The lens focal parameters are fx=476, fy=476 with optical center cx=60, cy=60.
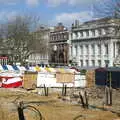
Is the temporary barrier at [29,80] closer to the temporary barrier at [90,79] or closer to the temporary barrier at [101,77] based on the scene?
the temporary barrier at [90,79]

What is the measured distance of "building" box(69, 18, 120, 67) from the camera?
124125 millimetres

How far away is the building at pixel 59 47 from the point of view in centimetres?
15138

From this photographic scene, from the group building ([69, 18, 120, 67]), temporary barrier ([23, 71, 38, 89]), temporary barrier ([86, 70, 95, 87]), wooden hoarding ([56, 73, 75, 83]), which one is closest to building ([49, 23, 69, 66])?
building ([69, 18, 120, 67])

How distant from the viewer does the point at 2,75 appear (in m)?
53.7

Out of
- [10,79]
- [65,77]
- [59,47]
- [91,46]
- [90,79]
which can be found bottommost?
[90,79]

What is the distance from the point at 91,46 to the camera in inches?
5379

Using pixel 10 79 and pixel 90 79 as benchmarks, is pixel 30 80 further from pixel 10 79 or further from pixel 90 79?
pixel 90 79

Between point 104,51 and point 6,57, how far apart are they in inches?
1205

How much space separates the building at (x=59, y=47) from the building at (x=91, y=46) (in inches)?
148

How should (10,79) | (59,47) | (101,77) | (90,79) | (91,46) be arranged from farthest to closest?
1. (59,47)
2. (91,46)
3. (90,79)
4. (101,77)
5. (10,79)

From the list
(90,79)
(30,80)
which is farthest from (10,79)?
(90,79)

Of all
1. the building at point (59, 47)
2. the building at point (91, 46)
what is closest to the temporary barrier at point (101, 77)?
the building at point (91, 46)

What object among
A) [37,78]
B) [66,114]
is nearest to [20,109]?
[66,114]

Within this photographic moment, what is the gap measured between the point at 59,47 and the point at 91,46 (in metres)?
20.9
